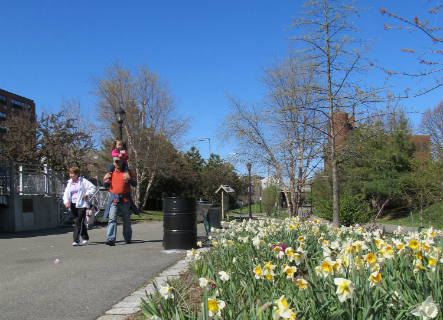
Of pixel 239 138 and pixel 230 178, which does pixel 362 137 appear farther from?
pixel 230 178

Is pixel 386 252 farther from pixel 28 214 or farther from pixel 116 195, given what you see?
pixel 28 214

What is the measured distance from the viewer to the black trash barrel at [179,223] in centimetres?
766

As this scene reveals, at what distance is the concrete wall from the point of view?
12.7 meters

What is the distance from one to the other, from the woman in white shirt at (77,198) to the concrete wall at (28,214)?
5.45m

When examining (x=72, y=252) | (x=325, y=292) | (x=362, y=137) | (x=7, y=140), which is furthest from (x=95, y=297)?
A: (x=7, y=140)

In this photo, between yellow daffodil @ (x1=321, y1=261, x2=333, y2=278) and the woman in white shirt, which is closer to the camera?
yellow daffodil @ (x1=321, y1=261, x2=333, y2=278)

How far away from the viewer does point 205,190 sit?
39500 millimetres

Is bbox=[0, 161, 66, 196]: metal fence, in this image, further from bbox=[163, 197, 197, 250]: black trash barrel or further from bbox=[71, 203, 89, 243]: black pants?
bbox=[163, 197, 197, 250]: black trash barrel

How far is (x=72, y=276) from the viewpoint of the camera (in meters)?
5.18

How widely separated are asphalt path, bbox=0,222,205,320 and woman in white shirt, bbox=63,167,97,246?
394 mm

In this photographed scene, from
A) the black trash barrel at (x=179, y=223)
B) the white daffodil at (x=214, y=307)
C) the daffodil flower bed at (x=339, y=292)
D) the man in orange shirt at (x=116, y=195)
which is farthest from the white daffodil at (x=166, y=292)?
the man in orange shirt at (x=116, y=195)

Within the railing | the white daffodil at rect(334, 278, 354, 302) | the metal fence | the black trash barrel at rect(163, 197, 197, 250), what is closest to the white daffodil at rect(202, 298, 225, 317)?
the white daffodil at rect(334, 278, 354, 302)

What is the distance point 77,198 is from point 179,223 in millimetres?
2374

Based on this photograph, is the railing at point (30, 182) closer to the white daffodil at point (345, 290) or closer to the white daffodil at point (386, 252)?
the white daffodil at point (386, 252)
